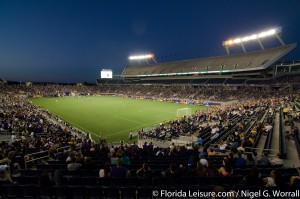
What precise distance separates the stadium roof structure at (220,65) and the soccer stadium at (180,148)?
0.48 m

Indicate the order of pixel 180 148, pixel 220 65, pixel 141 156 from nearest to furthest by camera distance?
pixel 141 156
pixel 180 148
pixel 220 65

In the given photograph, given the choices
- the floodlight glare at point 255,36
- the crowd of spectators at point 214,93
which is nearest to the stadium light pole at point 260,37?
the floodlight glare at point 255,36

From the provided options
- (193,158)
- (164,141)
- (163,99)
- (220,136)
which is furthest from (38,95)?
(193,158)

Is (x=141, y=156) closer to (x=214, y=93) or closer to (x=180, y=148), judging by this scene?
(x=180, y=148)

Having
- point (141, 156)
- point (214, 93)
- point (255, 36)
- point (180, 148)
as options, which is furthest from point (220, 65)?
point (141, 156)

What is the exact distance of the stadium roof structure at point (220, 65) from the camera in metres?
56.9

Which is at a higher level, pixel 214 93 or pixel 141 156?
pixel 214 93

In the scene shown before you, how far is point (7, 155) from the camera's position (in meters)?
9.51

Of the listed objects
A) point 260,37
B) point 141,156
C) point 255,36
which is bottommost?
point 141,156

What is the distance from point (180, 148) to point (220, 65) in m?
67.8

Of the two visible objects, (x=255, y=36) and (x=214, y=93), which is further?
(x=214, y=93)

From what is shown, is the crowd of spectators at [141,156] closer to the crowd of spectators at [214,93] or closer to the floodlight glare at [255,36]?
the crowd of spectators at [214,93]

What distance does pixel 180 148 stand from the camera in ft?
38.7

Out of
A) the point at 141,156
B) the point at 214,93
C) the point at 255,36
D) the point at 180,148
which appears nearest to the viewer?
the point at 141,156
